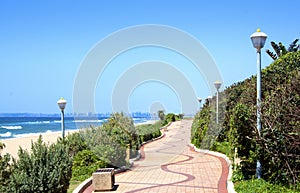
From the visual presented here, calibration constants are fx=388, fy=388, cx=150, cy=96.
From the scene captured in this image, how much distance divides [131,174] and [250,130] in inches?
217

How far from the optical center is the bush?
26.3 ft

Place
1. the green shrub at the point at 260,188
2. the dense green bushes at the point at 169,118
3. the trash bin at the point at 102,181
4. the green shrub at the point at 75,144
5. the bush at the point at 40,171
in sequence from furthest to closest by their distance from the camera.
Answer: the dense green bushes at the point at 169,118, the green shrub at the point at 75,144, the trash bin at the point at 102,181, the green shrub at the point at 260,188, the bush at the point at 40,171

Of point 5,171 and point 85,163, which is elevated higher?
point 5,171

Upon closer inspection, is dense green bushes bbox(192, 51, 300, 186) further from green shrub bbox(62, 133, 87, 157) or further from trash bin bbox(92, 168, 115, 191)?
green shrub bbox(62, 133, 87, 157)

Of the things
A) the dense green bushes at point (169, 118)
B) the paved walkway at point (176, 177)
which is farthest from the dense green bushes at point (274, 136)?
the dense green bushes at point (169, 118)

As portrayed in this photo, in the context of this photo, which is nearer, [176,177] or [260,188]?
[260,188]

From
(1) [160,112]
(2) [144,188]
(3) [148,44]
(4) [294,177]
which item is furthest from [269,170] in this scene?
(1) [160,112]

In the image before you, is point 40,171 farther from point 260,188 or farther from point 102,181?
point 260,188

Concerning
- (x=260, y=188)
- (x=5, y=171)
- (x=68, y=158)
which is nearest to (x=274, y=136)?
(x=260, y=188)

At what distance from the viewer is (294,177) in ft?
28.6

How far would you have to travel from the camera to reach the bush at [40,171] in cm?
802

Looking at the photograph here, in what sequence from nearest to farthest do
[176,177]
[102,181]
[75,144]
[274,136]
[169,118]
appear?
[274,136]
[102,181]
[176,177]
[75,144]
[169,118]

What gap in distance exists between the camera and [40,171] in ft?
27.2

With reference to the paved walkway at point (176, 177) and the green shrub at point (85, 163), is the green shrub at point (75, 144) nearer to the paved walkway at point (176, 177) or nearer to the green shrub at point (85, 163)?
the green shrub at point (85, 163)
